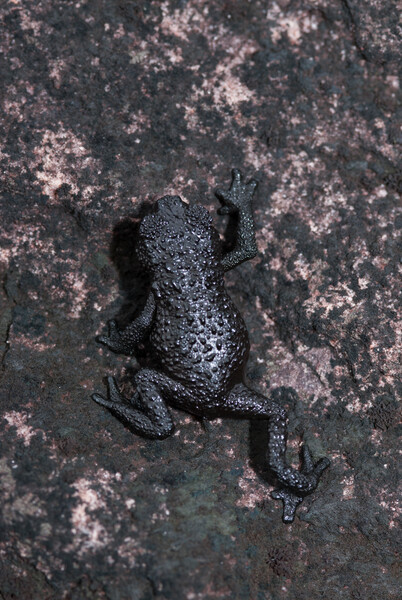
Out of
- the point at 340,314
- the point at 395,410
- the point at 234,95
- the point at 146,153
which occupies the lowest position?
the point at 395,410

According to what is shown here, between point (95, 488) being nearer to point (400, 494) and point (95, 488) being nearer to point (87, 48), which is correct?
point (400, 494)

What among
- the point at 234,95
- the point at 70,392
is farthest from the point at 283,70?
the point at 70,392

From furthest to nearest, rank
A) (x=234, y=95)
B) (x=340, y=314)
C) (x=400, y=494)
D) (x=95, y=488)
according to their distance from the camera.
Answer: (x=234, y=95), (x=340, y=314), (x=400, y=494), (x=95, y=488)

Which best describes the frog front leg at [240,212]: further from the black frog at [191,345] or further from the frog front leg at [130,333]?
the frog front leg at [130,333]

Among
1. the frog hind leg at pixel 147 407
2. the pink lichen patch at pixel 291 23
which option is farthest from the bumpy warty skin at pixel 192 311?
the pink lichen patch at pixel 291 23

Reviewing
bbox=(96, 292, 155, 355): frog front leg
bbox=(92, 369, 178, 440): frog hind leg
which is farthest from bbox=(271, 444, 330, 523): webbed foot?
bbox=(96, 292, 155, 355): frog front leg

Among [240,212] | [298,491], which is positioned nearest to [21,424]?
[298,491]

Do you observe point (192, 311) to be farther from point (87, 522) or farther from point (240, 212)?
point (87, 522)

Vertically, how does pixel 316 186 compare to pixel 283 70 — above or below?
below

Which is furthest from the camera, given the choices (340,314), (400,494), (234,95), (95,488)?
(234,95)
